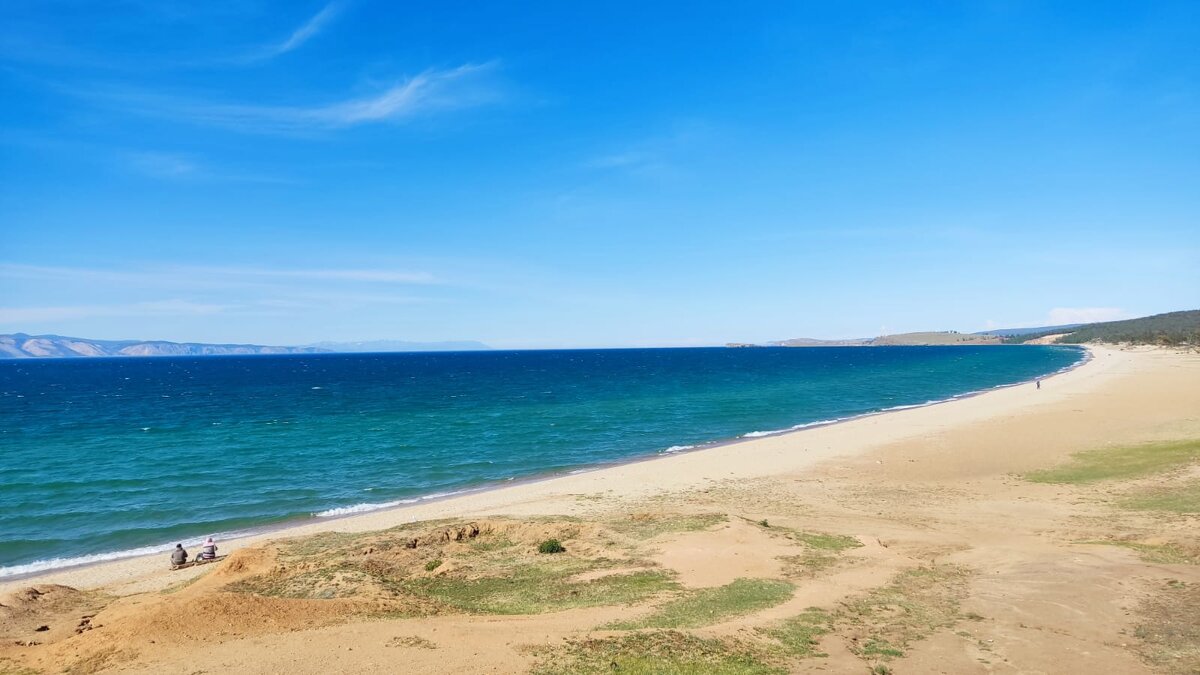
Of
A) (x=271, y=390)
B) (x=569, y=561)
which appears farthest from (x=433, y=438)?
(x=271, y=390)

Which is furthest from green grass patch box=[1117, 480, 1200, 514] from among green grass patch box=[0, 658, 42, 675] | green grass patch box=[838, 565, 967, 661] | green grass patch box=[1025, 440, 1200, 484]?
green grass patch box=[0, 658, 42, 675]

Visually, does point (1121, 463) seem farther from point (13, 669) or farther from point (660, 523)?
point (13, 669)

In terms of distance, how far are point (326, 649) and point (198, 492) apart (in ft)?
90.8

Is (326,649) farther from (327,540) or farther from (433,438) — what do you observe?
(433,438)

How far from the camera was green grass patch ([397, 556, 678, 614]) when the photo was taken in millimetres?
16172

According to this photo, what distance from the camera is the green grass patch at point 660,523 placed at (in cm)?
2261

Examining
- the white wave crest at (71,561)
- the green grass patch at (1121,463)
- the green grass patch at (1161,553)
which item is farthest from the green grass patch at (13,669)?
the green grass patch at (1121,463)

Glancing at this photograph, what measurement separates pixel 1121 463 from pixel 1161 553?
750 inches

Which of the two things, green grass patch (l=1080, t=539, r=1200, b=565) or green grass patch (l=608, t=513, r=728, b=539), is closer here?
green grass patch (l=1080, t=539, r=1200, b=565)

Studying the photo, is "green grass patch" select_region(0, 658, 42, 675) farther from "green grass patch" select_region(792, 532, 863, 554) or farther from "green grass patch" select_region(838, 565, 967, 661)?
"green grass patch" select_region(792, 532, 863, 554)

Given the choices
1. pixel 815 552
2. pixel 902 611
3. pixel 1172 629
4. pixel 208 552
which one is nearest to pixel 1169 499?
pixel 1172 629

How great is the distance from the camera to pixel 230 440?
5147 centimetres

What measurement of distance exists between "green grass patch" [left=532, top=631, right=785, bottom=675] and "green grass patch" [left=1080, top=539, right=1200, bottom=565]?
539 inches

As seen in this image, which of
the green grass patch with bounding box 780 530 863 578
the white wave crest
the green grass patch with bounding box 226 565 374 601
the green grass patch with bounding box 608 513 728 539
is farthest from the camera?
the white wave crest
